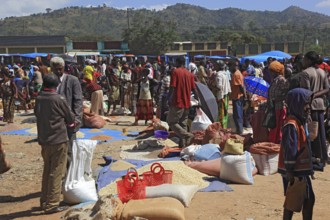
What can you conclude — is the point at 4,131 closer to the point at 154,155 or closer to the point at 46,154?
the point at 154,155

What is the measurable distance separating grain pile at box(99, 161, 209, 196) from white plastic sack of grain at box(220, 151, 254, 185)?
1.14 feet

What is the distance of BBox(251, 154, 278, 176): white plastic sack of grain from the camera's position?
6723 mm

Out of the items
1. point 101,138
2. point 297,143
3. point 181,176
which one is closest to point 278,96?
point 181,176

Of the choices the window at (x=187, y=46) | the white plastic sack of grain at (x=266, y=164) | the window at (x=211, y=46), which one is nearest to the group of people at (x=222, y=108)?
the white plastic sack of grain at (x=266, y=164)

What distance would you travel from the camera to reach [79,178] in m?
5.55

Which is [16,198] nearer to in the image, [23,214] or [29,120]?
[23,214]

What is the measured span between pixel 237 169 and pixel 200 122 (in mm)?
2805

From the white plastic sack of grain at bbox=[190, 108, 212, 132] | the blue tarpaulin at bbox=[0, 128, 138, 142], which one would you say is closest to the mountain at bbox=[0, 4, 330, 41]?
the blue tarpaulin at bbox=[0, 128, 138, 142]

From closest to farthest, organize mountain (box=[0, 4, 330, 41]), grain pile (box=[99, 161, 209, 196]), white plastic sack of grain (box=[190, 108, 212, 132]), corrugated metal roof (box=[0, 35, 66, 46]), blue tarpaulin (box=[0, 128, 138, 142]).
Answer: grain pile (box=[99, 161, 209, 196]) → white plastic sack of grain (box=[190, 108, 212, 132]) → blue tarpaulin (box=[0, 128, 138, 142]) → corrugated metal roof (box=[0, 35, 66, 46]) → mountain (box=[0, 4, 330, 41])

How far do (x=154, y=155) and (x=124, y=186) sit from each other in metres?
2.94

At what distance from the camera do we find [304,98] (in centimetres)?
398

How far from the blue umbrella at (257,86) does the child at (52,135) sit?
18.9ft

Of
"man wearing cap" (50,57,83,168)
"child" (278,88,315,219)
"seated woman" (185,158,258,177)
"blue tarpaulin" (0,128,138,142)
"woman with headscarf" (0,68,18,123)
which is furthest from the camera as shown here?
"woman with headscarf" (0,68,18,123)

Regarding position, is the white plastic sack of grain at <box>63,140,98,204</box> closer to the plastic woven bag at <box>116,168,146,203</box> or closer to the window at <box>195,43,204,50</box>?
the plastic woven bag at <box>116,168,146,203</box>
